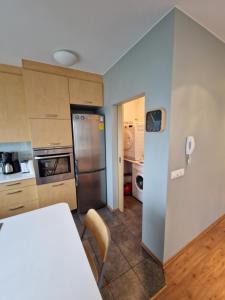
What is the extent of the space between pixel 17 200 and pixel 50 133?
1047mm

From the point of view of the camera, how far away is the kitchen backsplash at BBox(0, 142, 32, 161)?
220 cm

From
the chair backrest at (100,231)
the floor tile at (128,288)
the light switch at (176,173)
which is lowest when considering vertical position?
the floor tile at (128,288)

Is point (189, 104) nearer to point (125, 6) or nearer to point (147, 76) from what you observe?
point (147, 76)

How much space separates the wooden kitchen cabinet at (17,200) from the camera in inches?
71.0

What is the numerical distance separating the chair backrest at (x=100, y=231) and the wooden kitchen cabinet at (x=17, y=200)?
1.23 metres

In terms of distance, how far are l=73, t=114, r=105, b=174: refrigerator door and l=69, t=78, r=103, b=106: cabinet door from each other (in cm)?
25

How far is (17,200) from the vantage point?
1882mm

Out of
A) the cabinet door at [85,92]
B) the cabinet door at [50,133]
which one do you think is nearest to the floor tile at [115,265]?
the cabinet door at [50,133]

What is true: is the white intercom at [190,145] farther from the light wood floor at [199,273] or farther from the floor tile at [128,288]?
the floor tile at [128,288]

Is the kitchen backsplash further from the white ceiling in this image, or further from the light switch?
the light switch

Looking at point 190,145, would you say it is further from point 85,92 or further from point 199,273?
point 85,92

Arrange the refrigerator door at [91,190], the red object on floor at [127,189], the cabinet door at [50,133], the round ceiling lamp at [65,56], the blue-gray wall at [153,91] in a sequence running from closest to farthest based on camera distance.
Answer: the blue-gray wall at [153,91] → the round ceiling lamp at [65,56] → the cabinet door at [50,133] → the refrigerator door at [91,190] → the red object on floor at [127,189]

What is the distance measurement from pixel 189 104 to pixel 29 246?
1707mm

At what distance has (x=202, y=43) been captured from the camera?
1.31 meters
